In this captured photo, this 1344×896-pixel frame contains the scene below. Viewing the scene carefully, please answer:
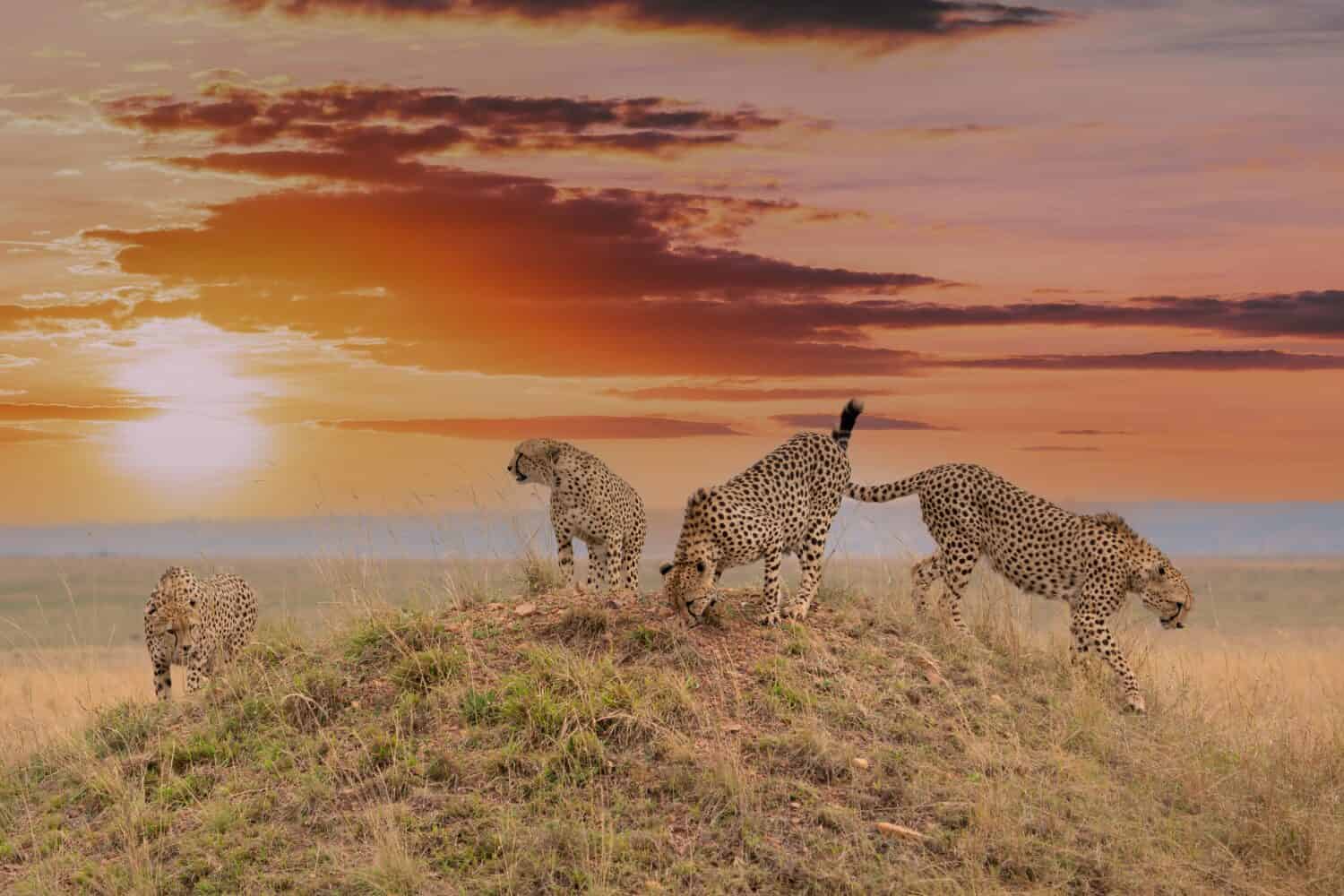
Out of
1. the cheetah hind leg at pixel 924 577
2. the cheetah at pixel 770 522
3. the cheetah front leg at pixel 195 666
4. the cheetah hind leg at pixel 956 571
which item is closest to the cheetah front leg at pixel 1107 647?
the cheetah hind leg at pixel 956 571

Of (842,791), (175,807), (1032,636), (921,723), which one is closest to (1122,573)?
(1032,636)

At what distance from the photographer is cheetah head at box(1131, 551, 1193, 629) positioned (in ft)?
48.7

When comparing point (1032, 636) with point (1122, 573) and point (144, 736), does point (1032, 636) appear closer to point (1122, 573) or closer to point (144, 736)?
point (1122, 573)

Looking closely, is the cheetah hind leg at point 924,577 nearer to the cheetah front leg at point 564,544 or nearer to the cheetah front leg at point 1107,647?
the cheetah front leg at point 1107,647

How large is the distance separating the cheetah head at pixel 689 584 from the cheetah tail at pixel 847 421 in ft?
8.42

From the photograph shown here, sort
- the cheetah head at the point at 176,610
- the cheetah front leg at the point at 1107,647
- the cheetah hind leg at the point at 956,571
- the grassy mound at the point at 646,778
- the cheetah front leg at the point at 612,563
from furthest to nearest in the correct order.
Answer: the cheetah front leg at the point at 612,563, the cheetah head at the point at 176,610, the cheetah hind leg at the point at 956,571, the cheetah front leg at the point at 1107,647, the grassy mound at the point at 646,778

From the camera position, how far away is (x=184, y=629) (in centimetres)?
1493

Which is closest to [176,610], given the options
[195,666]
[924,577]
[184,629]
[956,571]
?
[184,629]

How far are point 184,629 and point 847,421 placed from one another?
7.57 m

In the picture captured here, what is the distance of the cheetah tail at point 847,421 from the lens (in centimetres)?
1366

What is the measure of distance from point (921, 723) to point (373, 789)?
4503mm

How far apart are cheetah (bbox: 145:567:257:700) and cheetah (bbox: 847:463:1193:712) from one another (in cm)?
736

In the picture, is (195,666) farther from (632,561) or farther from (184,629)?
(632,561)

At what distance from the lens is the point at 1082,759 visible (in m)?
11.5
